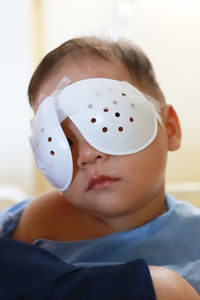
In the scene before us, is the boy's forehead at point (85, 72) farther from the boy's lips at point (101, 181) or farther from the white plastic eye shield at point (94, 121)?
the boy's lips at point (101, 181)

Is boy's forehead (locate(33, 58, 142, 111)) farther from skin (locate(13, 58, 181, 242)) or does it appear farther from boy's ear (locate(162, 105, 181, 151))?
boy's ear (locate(162, 105, 181, 151))

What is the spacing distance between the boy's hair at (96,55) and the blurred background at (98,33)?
526 millimetres

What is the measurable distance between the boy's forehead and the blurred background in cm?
60

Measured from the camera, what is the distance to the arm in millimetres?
350

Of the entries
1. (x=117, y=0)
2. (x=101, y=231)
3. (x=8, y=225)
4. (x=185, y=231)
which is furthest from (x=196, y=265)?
(x=117, y=0)

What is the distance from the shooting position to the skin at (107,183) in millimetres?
586

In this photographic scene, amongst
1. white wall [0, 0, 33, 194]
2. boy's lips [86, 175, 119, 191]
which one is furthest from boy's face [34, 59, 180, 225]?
white wall [0, 0, 33, 194]

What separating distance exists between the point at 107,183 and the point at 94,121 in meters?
0.10

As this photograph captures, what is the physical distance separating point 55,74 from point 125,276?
40 centimetres

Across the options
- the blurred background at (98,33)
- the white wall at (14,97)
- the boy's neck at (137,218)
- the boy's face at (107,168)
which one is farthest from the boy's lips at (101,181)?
the white wall at (14,97)

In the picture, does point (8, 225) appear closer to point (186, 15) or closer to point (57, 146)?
point (57, 146)

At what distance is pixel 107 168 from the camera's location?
584mm

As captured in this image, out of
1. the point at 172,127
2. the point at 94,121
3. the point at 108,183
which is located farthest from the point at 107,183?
the point at 172,127

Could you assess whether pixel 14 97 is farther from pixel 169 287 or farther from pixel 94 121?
pixel 169 287
